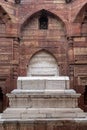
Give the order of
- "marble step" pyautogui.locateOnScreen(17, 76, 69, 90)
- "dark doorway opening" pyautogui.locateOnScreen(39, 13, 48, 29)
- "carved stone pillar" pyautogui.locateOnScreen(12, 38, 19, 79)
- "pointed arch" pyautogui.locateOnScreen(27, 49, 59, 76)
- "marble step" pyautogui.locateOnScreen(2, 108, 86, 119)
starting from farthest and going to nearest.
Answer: "dark doorway opening" pyautogui.locateOnScreen(39, 13, 48, 29) < "pointed arch" pyautogui.locateOnScreen(27, 49, 59, 76) < "carved stone pillar" pyautogui.locateOnScreen(12, 38, 19, 79) < "marble step" pyautogui.locateOnScreen(17, 76, 69, 90) < "marble step" pyautogui.locateOnScreen(2, 108, 86, 119)

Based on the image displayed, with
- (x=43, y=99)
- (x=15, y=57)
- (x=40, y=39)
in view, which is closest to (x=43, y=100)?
(x=43, y=99)

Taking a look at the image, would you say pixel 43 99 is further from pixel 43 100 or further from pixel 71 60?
pixel 71 60

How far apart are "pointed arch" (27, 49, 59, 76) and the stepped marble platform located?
6856 millimetres

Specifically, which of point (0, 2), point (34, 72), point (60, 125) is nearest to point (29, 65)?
point (34, 72)

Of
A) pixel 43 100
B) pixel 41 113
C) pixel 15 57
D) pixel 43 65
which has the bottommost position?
pixel 41 113

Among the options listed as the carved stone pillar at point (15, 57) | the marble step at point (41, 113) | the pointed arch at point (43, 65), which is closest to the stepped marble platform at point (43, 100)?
the marble step at point (41, 113)

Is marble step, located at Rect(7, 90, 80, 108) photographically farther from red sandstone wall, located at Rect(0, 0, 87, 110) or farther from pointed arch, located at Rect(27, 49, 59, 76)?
pointed arch, located at Rect(27, 49, 59, 76)

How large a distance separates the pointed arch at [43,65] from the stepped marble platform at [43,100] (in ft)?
22.5

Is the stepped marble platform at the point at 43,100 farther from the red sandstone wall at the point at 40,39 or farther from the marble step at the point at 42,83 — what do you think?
the red sandstone wall at the point at 40,39

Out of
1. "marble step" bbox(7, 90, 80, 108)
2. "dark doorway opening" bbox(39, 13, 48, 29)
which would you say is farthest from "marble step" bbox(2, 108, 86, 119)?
"dark doorway opening" bbox(39, 13, 48, 29)

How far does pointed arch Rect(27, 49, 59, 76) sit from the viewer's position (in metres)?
13.2

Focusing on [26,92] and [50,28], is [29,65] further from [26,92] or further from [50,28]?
[26,92]

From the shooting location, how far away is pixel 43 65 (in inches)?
522

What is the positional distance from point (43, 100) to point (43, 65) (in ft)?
24.0
